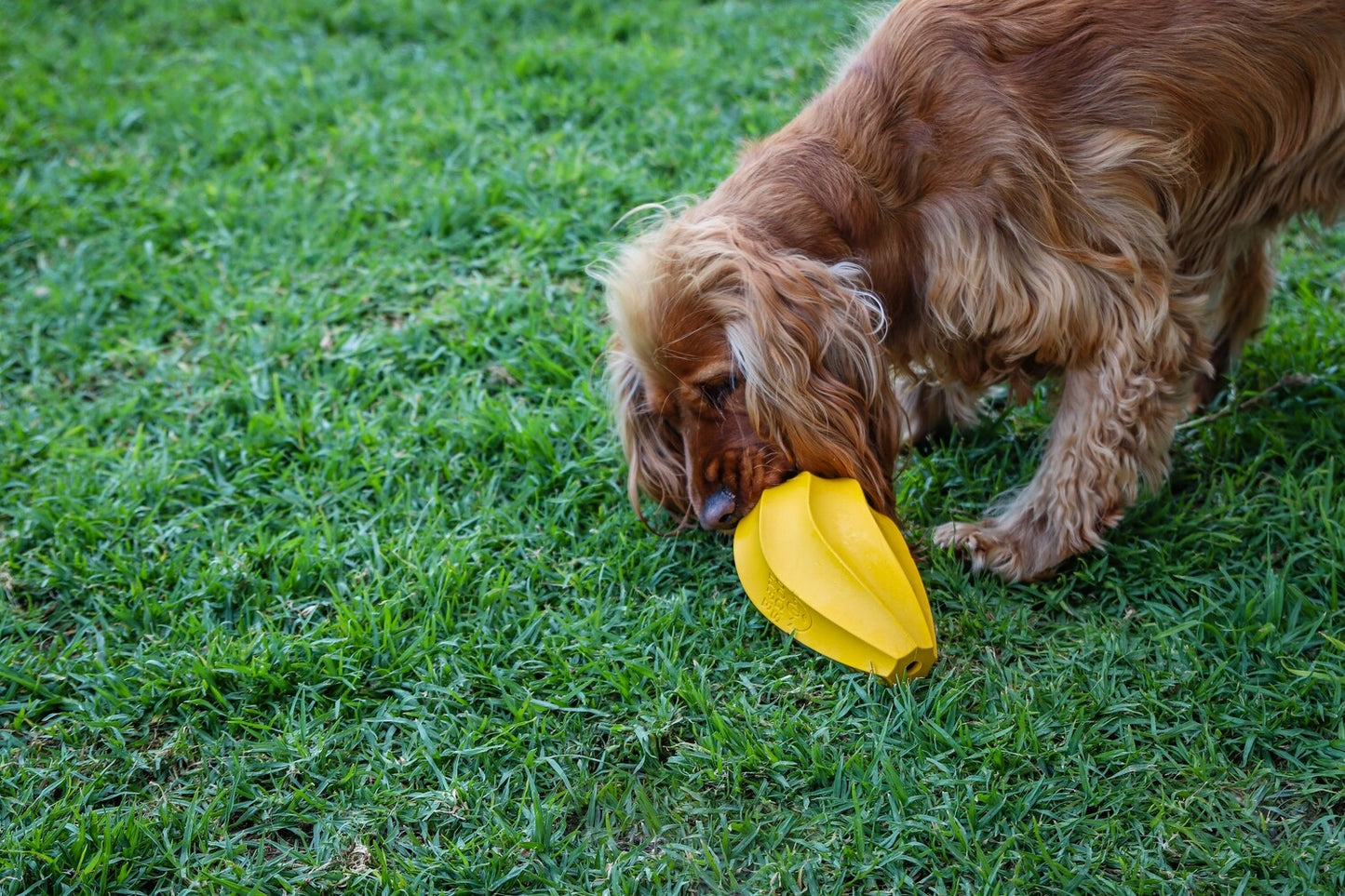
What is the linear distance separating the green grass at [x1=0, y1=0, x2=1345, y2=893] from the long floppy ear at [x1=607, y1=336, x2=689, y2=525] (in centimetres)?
22

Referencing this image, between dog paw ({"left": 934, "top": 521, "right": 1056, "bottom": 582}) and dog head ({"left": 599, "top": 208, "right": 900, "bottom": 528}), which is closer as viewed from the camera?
dog head ({"left": 599, "top": 208, "right": 900, "bottom": 528})

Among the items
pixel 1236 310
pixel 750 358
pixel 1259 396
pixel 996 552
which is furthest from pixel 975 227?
pixel 1259 396

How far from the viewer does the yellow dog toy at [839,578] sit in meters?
2.89

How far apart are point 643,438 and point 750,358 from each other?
0.52 meters

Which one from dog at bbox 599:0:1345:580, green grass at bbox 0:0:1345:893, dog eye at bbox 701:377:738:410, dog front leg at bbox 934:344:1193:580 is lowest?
green grass at bbox 0:0:1345:893

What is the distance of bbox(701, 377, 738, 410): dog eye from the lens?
3119mm

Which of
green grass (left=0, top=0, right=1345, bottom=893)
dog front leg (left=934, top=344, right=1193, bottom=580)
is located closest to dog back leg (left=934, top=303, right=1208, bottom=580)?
dog front leg (left=934, top=344, right=1193, bottom=580)

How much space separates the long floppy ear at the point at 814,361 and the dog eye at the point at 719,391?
0.07m

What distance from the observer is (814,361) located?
3.05m

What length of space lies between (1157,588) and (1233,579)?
8.3 inches

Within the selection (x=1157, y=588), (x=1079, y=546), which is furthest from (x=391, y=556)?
(x=1157, y=588)

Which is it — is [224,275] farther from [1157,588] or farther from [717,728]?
[1157,588]

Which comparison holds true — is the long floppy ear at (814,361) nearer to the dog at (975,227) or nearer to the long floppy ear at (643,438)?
the dog at (975,227)

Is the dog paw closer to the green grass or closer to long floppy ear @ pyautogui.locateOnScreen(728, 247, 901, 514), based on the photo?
the green grass
